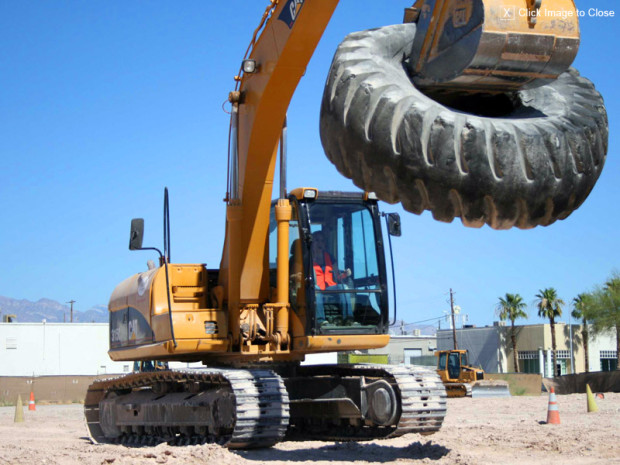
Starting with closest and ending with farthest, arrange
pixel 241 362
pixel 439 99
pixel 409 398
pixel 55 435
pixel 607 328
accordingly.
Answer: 1. pixel 439 99
2. pixel 409 398
3. pixel 241 362
4. pixel 55 435
5. pixel 607 328

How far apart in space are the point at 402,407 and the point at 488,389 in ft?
66.8

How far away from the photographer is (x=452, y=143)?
4934 millimetres

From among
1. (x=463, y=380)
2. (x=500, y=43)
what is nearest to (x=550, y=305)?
(x=463, y=380)

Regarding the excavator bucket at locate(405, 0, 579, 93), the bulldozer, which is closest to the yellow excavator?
the excavator bucket at locate(405, 0, 579, 93)

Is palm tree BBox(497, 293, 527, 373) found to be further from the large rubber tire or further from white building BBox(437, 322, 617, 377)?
the large rubber tire

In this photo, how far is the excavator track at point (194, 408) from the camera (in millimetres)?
9359

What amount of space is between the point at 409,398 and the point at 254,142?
3.64 m

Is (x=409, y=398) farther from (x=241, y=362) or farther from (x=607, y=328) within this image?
(x=607, y=328)

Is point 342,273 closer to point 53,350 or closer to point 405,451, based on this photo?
point 405,451

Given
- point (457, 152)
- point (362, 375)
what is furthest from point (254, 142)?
point (457, 152)

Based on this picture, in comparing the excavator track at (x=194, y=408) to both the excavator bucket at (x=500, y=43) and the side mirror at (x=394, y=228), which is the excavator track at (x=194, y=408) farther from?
the excavator bucket at (x=500, y=43)

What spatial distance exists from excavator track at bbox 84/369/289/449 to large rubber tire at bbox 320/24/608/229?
4.55 m

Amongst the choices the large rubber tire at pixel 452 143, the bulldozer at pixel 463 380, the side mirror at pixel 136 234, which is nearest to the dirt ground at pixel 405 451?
the side mirror at pixel 136 234

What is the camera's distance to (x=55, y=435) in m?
14.6
